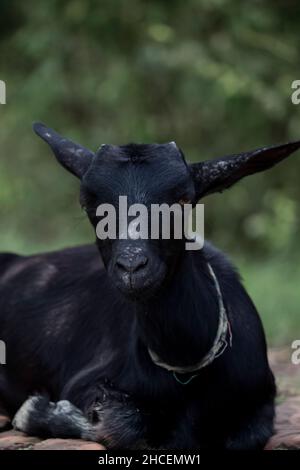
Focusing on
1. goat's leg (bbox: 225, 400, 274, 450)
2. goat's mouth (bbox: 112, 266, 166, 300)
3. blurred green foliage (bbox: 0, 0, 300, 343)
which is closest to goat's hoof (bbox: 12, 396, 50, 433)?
goat's leg (bbox: 225, 400, 274, 450)

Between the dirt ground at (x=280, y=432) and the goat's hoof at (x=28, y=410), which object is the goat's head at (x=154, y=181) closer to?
the dirt ground at (x=280, y=432)

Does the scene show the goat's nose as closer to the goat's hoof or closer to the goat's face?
the goat's face

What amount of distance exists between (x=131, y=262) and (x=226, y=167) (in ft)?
2.31

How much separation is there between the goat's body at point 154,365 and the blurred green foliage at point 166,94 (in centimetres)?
494

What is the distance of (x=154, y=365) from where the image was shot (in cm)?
506

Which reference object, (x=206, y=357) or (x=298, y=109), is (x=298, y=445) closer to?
(x=206, y=357)

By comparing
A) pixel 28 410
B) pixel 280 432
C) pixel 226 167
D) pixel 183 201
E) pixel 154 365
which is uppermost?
pixel 226 167

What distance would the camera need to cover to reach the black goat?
4.80m

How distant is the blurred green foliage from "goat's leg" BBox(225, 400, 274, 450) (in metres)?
5.37

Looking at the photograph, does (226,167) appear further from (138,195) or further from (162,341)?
(162,341)

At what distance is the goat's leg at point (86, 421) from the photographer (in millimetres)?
5027

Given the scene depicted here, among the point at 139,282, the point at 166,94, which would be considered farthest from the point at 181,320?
the point at 166,94

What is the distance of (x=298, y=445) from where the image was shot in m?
5.14

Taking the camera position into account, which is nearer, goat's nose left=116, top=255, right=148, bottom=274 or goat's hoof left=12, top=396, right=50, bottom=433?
goat's nose left=116, top=255, right=148, bottom=274
